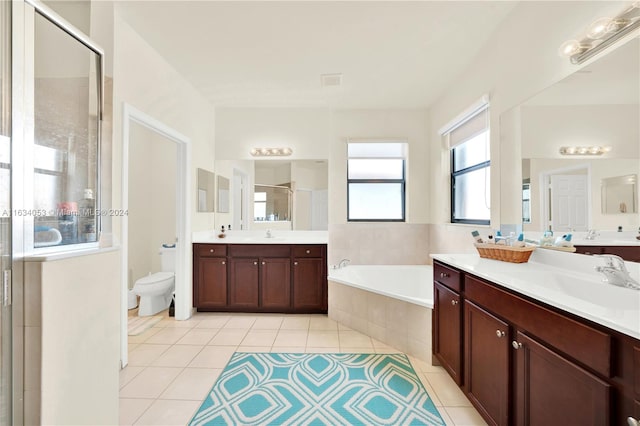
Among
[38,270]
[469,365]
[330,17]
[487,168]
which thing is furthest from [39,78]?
[487,168]

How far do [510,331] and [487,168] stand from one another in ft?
5.63

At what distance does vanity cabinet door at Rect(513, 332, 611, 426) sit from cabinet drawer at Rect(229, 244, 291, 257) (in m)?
2.40

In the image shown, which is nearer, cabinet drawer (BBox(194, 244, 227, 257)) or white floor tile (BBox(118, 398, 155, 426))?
white floor tile (BBox(118, 398, 155, 426))

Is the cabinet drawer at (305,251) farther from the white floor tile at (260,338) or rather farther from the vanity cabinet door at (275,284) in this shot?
the white floor tile at (260,338)

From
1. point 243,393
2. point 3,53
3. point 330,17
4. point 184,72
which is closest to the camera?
point 3,53

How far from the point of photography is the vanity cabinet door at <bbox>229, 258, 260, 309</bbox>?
3264mm

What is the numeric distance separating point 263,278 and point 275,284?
16 cm

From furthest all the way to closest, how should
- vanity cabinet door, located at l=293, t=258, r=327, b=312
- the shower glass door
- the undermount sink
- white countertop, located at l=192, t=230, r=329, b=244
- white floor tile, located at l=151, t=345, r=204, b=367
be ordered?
white countertop, located at l=192, t=230, r=329, b=244 → vanity cabinet door, located at l=293, t=258, r=327, b=312 → white floor tile, located at l=151, t=345, r=204, b=367 → the undermount sink → the shower glass door

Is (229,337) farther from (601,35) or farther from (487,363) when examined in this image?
(601,35)

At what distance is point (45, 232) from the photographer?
1.16 meters

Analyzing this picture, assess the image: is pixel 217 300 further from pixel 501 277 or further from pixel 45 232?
pixel 501 277

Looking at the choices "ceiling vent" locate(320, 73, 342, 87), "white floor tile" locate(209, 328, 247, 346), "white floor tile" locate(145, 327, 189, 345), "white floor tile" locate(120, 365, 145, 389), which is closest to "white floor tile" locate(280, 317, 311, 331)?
"white floor tile" locate(209, 328, 247, 346)

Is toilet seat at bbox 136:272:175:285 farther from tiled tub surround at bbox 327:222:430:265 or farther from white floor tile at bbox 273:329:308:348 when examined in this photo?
tiled tub surround at bbox 327:222:430:265

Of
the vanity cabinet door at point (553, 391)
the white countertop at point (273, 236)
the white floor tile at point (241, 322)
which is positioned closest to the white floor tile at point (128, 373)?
the white floor tile at point (241, 322)
